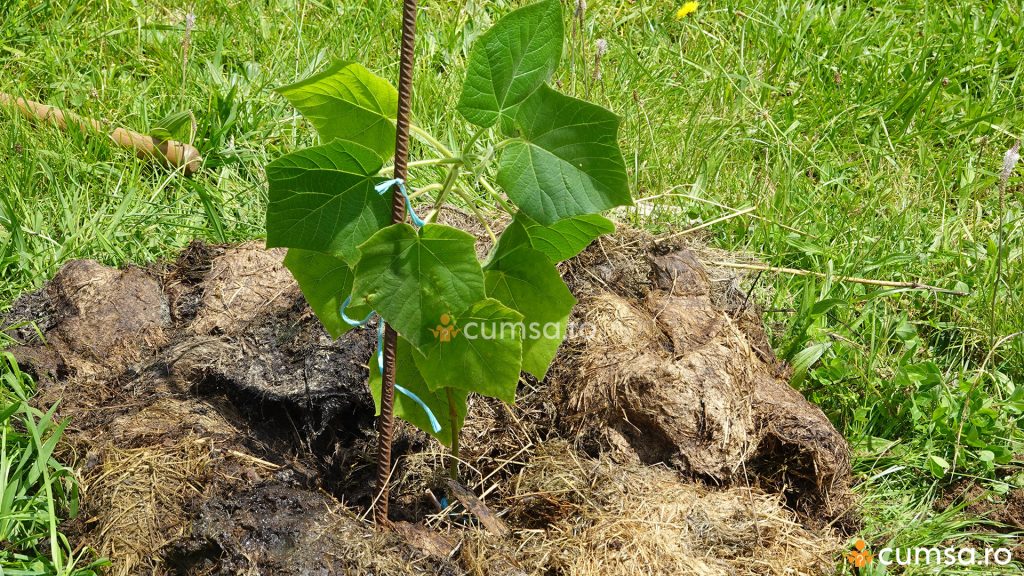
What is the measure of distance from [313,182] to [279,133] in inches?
63.1

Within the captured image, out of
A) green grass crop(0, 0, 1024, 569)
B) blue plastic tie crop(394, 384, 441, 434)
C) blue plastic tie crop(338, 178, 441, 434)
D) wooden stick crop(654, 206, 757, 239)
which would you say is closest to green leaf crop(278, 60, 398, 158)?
blue plastic tie crop(338, 178, 441, 434)

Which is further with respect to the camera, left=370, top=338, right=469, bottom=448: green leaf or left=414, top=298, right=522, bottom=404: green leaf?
left=370, top=338, right=469, bottom=448: green leaf

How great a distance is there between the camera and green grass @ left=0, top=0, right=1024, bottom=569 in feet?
8.08

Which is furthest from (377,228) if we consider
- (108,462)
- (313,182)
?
(108,462)

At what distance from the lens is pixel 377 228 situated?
5.11ft

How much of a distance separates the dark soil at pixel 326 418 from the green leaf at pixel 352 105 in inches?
23.9

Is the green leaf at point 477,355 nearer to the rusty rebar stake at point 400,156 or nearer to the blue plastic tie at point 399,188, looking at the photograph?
the rusty rebar stake at point 400,156

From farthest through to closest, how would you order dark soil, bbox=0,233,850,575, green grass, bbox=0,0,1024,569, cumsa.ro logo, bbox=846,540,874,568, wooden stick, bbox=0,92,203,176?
1. wooden stick, bbox=0,92,203,176
2. green grass, bbox=0,0,1024,569
3. cumsa.ro logo, bbox=846,540,874,568
4. dark soil, bbox=0,233,850,575

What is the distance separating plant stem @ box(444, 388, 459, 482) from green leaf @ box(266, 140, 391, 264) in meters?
0.37

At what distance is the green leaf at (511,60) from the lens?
4.88 ft

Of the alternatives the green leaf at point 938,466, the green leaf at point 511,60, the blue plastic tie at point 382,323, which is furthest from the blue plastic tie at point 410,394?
the green leaf at point 938,466

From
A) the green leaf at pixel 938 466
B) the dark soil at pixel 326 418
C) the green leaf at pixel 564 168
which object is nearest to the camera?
the green leaf at pixel 564 168

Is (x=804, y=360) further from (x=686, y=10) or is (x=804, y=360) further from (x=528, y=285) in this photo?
(x=686, y=10)

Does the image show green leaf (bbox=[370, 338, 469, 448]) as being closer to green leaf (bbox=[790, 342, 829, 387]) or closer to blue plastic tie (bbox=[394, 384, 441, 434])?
blue plastic tie (bbox=[394, 384, 441, 434])
